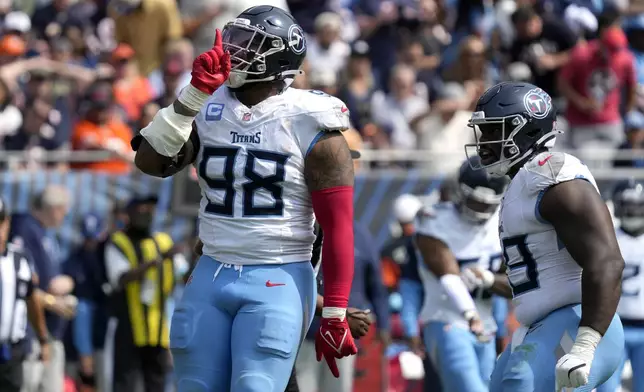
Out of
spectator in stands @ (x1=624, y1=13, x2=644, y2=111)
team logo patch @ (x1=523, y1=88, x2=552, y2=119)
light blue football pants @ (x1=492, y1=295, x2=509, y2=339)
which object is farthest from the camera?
spectator in stands @ (x1=624, y1=13, x2=644, y2=111)

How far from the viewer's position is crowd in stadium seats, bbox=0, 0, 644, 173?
11914mm

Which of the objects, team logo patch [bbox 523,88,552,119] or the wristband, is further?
team logo patch [bbox 523,88,552,119]

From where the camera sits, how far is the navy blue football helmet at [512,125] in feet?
18.1

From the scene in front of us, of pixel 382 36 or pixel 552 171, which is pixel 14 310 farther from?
pixel 382 36

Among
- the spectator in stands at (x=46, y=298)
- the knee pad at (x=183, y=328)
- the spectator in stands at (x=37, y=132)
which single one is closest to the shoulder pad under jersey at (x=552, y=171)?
the knee pad at (x=183, y=328)

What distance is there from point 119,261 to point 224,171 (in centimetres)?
471

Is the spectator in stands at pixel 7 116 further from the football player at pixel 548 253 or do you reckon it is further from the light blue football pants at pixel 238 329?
the football player at pixel 548 253

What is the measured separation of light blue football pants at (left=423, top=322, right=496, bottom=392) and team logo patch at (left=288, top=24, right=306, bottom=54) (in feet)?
8.90

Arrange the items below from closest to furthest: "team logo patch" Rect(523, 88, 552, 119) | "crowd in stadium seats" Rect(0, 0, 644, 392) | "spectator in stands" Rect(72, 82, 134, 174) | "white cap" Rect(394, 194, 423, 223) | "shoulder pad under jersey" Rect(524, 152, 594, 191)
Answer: "shoulder pad under jersey" Rect(524, 152, 594, 191) → "team logo patch" Rect(523, 88, 552, 119) → "white cap" Rect(394, 194, 423, 223) → "spectator in stands" Rect(72, 82, 134, 174) → "crowd in stadium seats" Rect(0, 0, 644, 392)

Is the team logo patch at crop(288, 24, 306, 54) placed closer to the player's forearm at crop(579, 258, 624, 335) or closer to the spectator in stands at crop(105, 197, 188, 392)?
the player's forearm at crop(579, 258, 624, 335)

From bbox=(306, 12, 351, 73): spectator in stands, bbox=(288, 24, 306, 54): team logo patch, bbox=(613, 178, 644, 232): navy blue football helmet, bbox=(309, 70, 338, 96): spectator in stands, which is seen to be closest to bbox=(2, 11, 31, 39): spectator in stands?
bbox=(306, 12, 351, 73): spectator in stands

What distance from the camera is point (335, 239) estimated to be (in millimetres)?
5480

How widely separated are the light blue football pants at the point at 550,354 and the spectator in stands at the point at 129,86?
7312mm

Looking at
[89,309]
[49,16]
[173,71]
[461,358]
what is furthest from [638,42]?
[461,358]
